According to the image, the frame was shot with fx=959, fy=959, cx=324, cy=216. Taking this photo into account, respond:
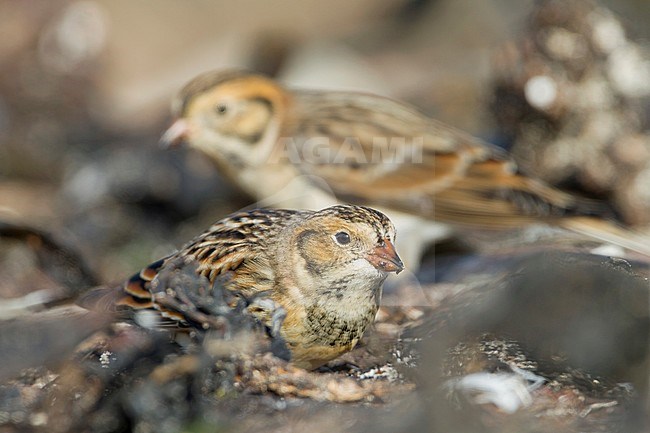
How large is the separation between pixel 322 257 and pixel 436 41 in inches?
284

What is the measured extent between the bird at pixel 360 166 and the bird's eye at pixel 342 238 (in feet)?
7.76

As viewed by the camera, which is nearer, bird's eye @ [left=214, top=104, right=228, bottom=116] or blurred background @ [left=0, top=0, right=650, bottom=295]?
bird's eye @ [left=214, top=104, right=228, bottom=116]

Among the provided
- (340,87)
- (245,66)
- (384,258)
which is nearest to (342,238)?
(384,258)

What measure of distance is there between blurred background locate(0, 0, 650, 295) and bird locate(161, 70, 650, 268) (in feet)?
1.67

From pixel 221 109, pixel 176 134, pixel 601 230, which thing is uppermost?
pixel 221 109

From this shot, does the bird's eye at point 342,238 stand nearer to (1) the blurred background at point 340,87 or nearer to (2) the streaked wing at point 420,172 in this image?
(1) the blurred background at point 340,87

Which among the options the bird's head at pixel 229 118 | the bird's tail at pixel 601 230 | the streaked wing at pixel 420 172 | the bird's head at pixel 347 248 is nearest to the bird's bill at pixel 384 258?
the bird's head at pixel 347 248

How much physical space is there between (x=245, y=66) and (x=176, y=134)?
371 cm

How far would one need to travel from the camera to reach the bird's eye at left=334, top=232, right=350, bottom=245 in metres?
2.81

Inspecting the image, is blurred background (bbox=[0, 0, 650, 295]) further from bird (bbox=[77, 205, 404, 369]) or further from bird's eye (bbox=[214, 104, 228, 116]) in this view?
bird (bbox=[77, 205, 404, 369])

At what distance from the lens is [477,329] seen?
3.09 m

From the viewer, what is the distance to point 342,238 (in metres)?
2.81

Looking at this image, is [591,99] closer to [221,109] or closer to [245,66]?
[221,109]

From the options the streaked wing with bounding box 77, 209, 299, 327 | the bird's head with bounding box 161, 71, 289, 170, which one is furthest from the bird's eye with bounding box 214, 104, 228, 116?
the streaked wing with bounding box 77, 209, 299, 327
